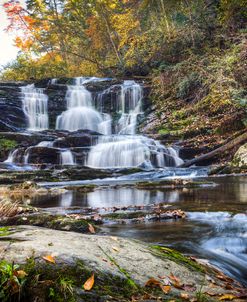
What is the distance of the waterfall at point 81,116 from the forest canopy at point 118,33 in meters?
4.41

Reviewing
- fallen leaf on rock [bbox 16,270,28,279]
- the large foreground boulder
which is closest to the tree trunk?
the large foreground boulder

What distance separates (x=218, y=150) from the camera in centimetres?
1299

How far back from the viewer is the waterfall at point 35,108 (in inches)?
856

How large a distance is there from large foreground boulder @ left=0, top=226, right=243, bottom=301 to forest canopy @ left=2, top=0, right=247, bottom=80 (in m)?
17.7

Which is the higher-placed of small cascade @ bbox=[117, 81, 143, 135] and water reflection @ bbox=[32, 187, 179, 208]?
small cascade @ bbox=[117, 81, 143, 135]

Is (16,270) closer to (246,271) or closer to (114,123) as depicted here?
(246,271)

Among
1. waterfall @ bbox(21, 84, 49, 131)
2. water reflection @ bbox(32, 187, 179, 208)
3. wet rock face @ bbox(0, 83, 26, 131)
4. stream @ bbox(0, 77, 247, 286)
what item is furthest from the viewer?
waterfall @ bbox(21, 84, 49, 131)

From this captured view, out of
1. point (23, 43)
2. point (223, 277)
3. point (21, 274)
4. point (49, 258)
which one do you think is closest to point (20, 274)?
point (21, 274)

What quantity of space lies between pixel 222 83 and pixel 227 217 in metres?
11.6

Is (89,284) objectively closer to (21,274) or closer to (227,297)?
(21,274)

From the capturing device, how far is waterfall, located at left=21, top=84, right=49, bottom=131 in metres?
21.8

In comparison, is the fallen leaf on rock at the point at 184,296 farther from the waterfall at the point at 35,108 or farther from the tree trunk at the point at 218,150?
the waterfall at the point at 35,108

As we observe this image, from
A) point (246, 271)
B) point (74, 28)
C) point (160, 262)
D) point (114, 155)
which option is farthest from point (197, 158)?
point (74, 28)

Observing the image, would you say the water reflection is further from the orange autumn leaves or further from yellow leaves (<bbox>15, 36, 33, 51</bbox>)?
yellow leaves (<bbox>15, 36, 33, 51</bbox>)
